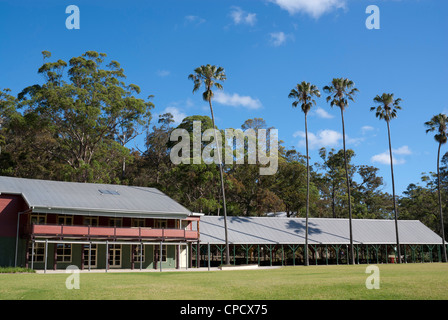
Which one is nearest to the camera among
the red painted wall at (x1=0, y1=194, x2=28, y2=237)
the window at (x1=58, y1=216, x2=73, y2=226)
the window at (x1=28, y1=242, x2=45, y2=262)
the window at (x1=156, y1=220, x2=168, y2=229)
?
the red painted wall at (x1=0, y1=194, x2=28, y2=237)

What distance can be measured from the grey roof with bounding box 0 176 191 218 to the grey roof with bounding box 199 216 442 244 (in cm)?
605

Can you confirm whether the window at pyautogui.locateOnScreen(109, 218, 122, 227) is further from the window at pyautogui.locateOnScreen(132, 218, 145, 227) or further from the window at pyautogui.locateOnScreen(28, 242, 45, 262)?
the window at pyautogui.locateOnScreen(28, 242, 45, 262)

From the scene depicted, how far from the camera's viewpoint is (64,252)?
33.9 meters

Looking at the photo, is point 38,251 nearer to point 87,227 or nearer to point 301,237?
point 87,227

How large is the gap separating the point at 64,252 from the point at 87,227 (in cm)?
309

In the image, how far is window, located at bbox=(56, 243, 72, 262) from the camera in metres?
33.8

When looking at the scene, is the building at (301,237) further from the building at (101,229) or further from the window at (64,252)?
the window at (64,252)

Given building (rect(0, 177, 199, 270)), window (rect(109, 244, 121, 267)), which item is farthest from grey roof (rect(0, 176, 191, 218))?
window (rect(109, 244, 121, 267))

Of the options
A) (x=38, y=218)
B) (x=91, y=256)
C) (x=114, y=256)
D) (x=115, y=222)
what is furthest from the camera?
(x=115, y=222)

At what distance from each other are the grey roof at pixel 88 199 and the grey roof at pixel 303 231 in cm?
605

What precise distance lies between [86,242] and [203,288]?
18.7 meters

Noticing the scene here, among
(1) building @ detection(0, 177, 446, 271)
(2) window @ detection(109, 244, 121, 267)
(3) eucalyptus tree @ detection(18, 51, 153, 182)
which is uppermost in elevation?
(3) eucalyptus tree @ detection(18, 51, 153, 182)

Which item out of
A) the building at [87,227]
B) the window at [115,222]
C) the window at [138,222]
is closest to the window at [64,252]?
the building at [87,227]

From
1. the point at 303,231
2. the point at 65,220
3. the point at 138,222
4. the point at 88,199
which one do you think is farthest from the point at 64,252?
the point at 303,231
